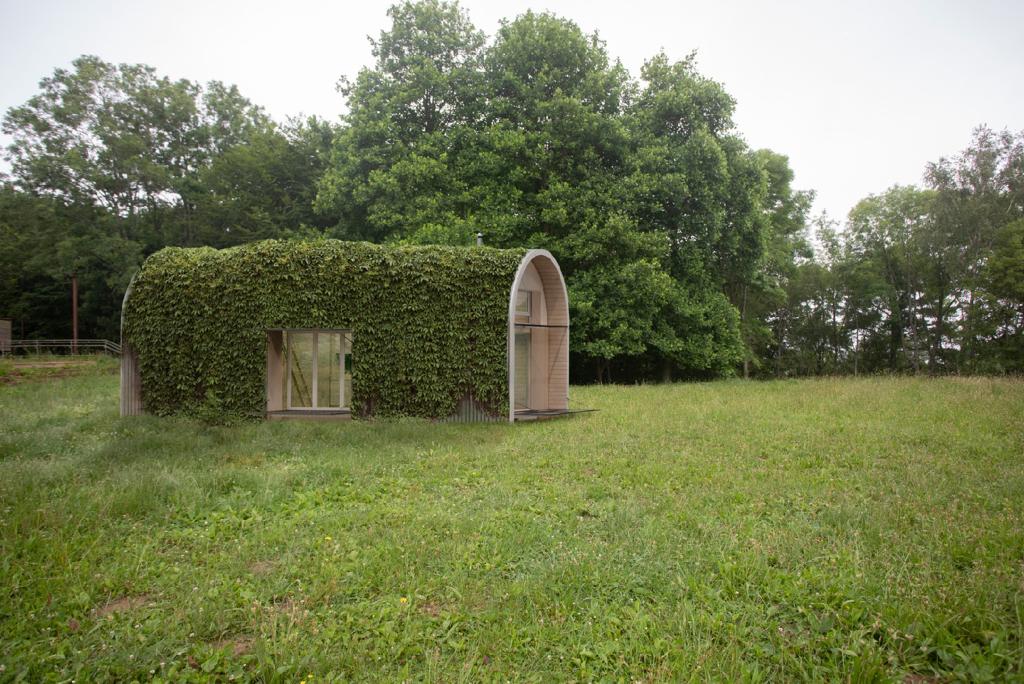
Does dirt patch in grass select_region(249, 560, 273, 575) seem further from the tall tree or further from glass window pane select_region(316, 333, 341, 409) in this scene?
the tall tree

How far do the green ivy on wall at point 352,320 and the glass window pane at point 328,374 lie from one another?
1110mm

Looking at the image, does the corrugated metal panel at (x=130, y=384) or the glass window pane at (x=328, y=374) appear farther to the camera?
the glass window pane at (x=328, y=374)

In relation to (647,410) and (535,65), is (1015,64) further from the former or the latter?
(535,65)

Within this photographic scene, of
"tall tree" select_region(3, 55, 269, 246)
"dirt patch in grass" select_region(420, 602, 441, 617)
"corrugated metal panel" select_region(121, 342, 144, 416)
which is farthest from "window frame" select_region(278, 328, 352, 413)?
"tall tree" select_region(3, 55, 269, 246)

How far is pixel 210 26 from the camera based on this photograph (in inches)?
483

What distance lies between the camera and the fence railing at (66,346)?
34.0 meters

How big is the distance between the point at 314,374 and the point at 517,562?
1081cm

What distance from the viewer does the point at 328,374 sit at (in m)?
14.3

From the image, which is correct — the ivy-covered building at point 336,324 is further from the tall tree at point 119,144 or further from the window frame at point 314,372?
the tall tree at point 119,144

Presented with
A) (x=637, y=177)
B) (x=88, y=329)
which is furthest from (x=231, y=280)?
(x=88, y=329)

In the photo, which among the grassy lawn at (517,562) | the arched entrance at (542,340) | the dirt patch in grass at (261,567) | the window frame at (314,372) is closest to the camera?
the grassy lawn at (517,562)

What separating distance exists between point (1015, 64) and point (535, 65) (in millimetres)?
19544

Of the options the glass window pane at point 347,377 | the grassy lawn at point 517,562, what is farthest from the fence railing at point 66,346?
the grassy lawn at point 517,562

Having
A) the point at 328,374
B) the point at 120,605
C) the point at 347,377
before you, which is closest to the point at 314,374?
the point at 328,374
